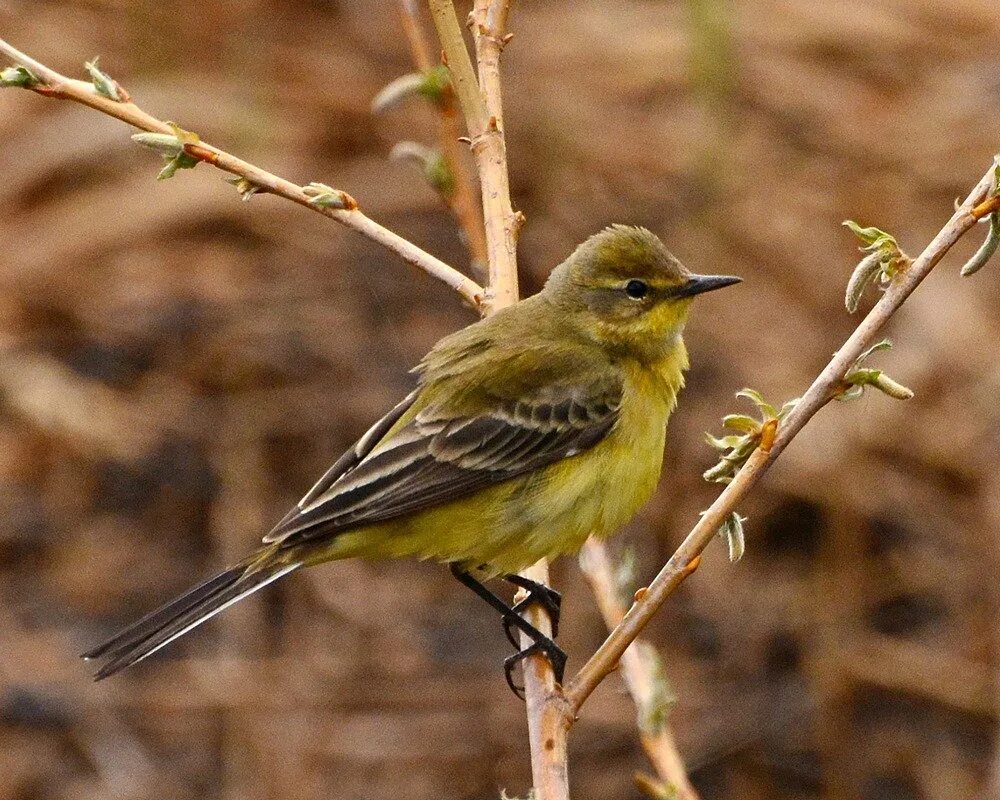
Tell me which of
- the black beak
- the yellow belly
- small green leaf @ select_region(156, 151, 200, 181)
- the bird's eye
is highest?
the bird's eye

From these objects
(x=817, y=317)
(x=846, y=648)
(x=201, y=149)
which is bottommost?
(x=201, y=149)

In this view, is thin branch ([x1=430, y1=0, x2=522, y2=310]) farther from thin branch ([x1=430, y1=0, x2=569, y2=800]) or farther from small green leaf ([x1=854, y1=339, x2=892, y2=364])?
small green leaf ([x1=854, y1=339, x2=892, y2=364])

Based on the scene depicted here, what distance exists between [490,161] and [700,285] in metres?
1.01

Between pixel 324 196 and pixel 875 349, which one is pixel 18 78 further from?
pixel 875 349

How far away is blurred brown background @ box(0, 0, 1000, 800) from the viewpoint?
770 centimetres

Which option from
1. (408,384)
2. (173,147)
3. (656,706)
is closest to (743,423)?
(656,706)

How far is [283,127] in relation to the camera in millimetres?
9852

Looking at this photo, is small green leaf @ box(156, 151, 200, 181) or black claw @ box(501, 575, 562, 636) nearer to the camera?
small green leaf @ box(156, 151, 200, 181)

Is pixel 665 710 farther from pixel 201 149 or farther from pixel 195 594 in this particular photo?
pixel 201 149

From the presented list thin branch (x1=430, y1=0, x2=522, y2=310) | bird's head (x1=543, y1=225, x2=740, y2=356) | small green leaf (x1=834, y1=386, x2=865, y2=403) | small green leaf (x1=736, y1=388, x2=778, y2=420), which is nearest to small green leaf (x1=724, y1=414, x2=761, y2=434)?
small green leaf (x1=736, y1=388, x2=778, y2=420)

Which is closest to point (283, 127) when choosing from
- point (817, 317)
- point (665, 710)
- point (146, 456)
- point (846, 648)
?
point (146, 456)

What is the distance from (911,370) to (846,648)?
5.90 ft

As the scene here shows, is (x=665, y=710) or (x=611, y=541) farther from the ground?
(x=611, y=541)

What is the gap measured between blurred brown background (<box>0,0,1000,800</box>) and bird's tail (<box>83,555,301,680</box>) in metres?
3.42
